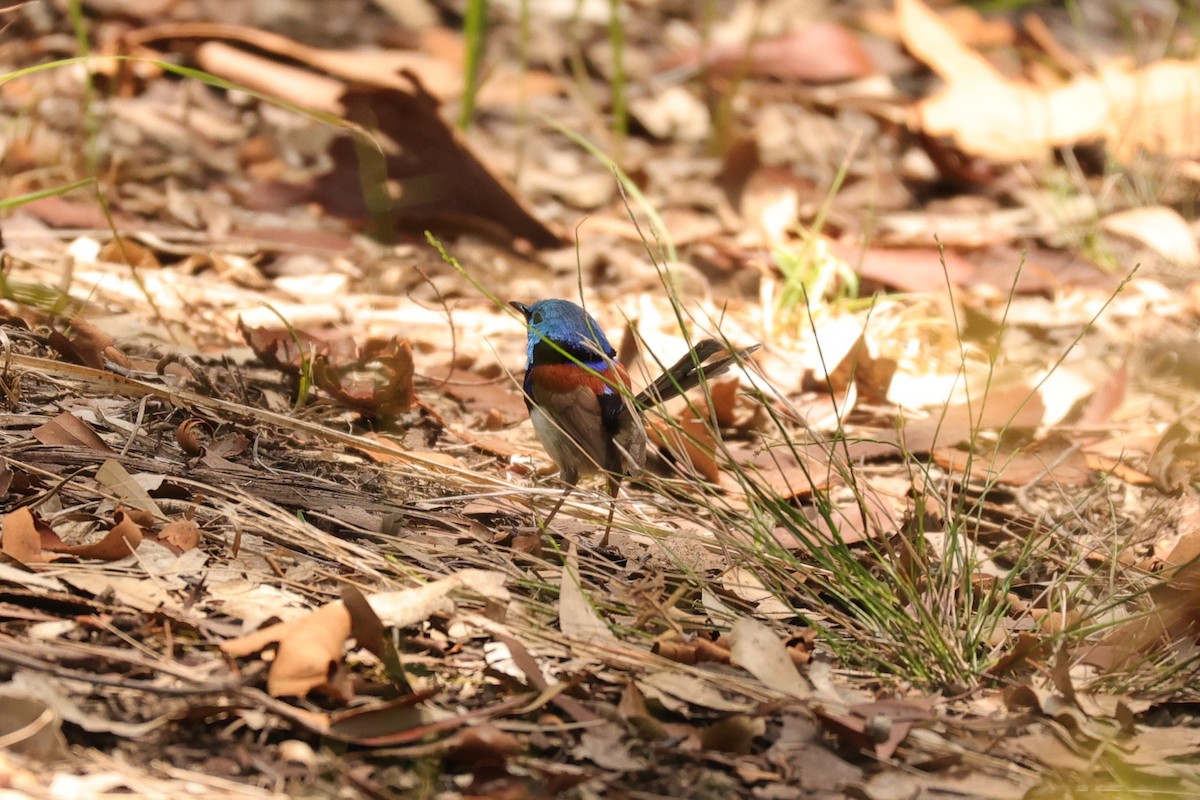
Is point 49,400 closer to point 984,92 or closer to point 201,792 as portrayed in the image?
point 201,792

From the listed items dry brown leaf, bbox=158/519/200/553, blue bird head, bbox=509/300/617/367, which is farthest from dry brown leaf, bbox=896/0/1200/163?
dry brown leaf, bbox=158/519/200/553

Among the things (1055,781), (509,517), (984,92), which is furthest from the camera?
(984,92)

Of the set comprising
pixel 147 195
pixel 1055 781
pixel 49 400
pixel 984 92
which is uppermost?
pixel 984 92

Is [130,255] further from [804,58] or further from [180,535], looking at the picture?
[804,58]

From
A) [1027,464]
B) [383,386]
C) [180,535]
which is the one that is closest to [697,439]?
[383,386]

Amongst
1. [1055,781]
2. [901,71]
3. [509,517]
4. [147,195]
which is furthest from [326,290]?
[901,71]

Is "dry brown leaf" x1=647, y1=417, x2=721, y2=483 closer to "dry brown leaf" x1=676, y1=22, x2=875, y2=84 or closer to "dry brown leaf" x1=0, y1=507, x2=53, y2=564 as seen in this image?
"dry brown leaf" x1=0, y1=507, x2=53, y2=564

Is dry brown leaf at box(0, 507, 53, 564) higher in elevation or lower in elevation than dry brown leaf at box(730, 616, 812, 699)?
higher

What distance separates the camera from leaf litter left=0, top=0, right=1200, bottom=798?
6.58 ft

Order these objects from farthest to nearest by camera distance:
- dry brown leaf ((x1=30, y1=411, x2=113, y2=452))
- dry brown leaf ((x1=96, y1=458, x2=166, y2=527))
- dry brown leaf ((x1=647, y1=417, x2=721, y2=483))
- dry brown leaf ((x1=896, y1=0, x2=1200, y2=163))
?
1. dry brown leaf ((x1=896, y1=0, x2=1200, y2=163))
2. dry brown leaf ((x1=647, y1=417, x2=721, y2=483))
3. dry brown leaf ((x1=30, y1=411, x2=113, y2=452))
4. dry brown leaf ((x1=96, y1=458, x2=166, y2=527))

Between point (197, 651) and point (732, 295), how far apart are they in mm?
3168

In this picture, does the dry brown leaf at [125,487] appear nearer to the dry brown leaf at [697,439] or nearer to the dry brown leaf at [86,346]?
the dry brown leaf at [86,346]

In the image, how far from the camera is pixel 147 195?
196 inches

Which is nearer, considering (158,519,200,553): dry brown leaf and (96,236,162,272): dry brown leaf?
(158,519,200,553): dry brown leaf
